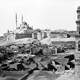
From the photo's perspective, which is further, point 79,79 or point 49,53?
point 49,53

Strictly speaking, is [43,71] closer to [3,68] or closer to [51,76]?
[51,76]

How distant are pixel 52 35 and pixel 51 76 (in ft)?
149

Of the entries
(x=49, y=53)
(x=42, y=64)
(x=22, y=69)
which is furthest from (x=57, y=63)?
(x=49, y=53)

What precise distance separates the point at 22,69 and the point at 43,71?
3559 millimetres

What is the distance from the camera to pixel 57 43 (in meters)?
64.1

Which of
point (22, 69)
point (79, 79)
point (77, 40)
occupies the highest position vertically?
point (77, 40)

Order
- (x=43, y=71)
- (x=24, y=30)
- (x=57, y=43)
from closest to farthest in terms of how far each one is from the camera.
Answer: (x=43, y=71) < (x=57, y=43) < (x=24, y=30)

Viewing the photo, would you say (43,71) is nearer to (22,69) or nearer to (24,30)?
(22,69)

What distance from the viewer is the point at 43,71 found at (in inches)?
1121

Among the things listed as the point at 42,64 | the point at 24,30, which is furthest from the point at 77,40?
the point at 24,30

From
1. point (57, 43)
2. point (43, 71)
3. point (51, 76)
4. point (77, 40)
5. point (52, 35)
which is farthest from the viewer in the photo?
point (52, 35)

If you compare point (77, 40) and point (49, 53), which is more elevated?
point (77, 40)

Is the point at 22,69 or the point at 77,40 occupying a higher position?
the point at 77,40

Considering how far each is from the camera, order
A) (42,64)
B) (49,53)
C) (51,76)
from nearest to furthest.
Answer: (51,76)
(42,64)
(49,53)
